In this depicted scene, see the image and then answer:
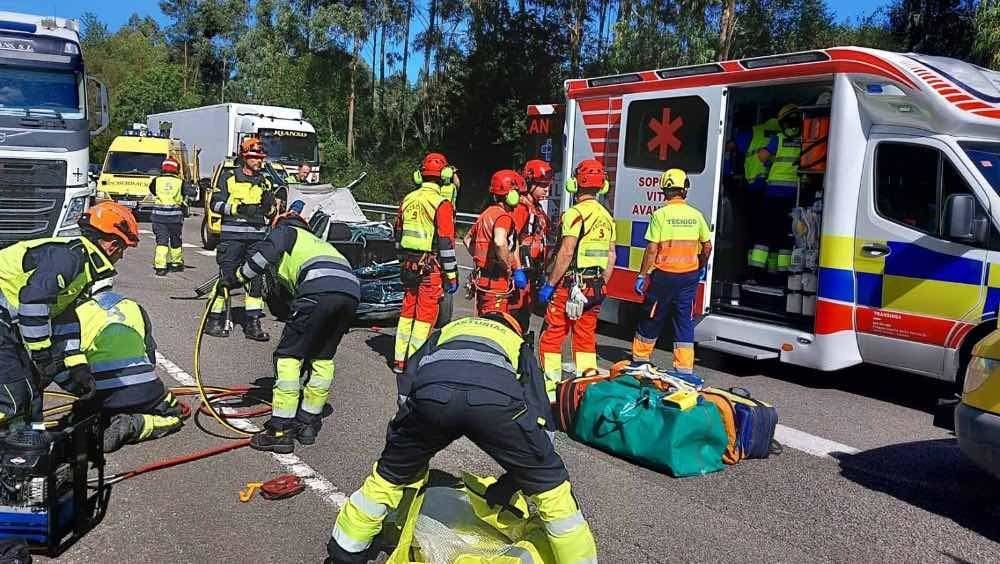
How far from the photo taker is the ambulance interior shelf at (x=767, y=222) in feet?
27.7

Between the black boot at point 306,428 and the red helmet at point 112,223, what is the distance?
5.24 ft

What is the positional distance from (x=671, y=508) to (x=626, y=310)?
5.15 metres

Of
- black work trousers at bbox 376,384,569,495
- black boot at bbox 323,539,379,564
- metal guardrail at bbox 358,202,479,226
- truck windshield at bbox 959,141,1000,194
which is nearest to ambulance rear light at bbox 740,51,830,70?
truck windshield at bbox 959,141,1000,194

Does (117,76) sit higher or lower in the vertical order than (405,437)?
higher

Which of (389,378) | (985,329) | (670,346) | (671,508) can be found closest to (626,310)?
(670,346)

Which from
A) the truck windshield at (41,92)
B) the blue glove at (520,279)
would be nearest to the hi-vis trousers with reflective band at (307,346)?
the blue glove at (520,279)

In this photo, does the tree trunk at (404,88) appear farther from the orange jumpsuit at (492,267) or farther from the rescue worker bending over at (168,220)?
the orange jumpsuit at (492,267)

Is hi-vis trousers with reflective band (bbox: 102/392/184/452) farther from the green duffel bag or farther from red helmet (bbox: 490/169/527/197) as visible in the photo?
red helmet (bbox: 490/169/527/197)

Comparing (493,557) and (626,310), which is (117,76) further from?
(493,557)

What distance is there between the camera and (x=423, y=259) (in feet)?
26.0

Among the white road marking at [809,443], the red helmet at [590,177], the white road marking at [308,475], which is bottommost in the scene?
the white road marking at [308,475]

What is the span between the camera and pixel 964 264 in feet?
23.1

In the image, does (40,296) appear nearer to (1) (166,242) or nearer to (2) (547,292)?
(2) (547,292)

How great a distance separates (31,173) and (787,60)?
9411mm
